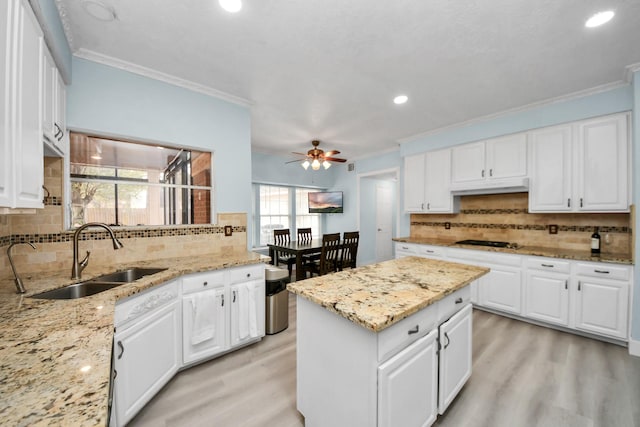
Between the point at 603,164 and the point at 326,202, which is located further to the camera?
the point at 326,202

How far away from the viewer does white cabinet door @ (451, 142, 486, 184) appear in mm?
3447

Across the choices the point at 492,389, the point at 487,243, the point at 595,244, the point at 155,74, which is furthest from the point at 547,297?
the point at 155,74

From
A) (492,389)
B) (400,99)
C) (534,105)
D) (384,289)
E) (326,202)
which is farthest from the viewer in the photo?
(326,202)

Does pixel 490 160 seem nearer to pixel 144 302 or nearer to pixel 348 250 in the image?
pixel 348 250

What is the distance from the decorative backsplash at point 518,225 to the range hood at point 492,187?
0.85 feet

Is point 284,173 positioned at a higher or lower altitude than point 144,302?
higher

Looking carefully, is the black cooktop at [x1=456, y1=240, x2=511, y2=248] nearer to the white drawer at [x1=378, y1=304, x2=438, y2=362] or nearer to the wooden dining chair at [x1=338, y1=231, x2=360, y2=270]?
the wooden dining chair at [x1=338, y1=231, x2=360, y2=270]

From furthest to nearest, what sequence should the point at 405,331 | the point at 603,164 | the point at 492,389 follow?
the point at 603,164 → the point at 492,389 → the point at 405,331

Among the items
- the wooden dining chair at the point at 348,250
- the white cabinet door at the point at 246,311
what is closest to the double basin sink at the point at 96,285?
the white cabinet door at the point at 246,311

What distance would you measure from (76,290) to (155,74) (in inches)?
73.2

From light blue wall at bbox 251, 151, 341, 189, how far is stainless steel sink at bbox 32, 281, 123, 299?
363 cm

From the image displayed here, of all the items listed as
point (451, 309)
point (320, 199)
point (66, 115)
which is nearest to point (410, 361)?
point (451, 309)

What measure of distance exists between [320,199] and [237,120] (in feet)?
11.4

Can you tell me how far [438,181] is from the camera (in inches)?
153
